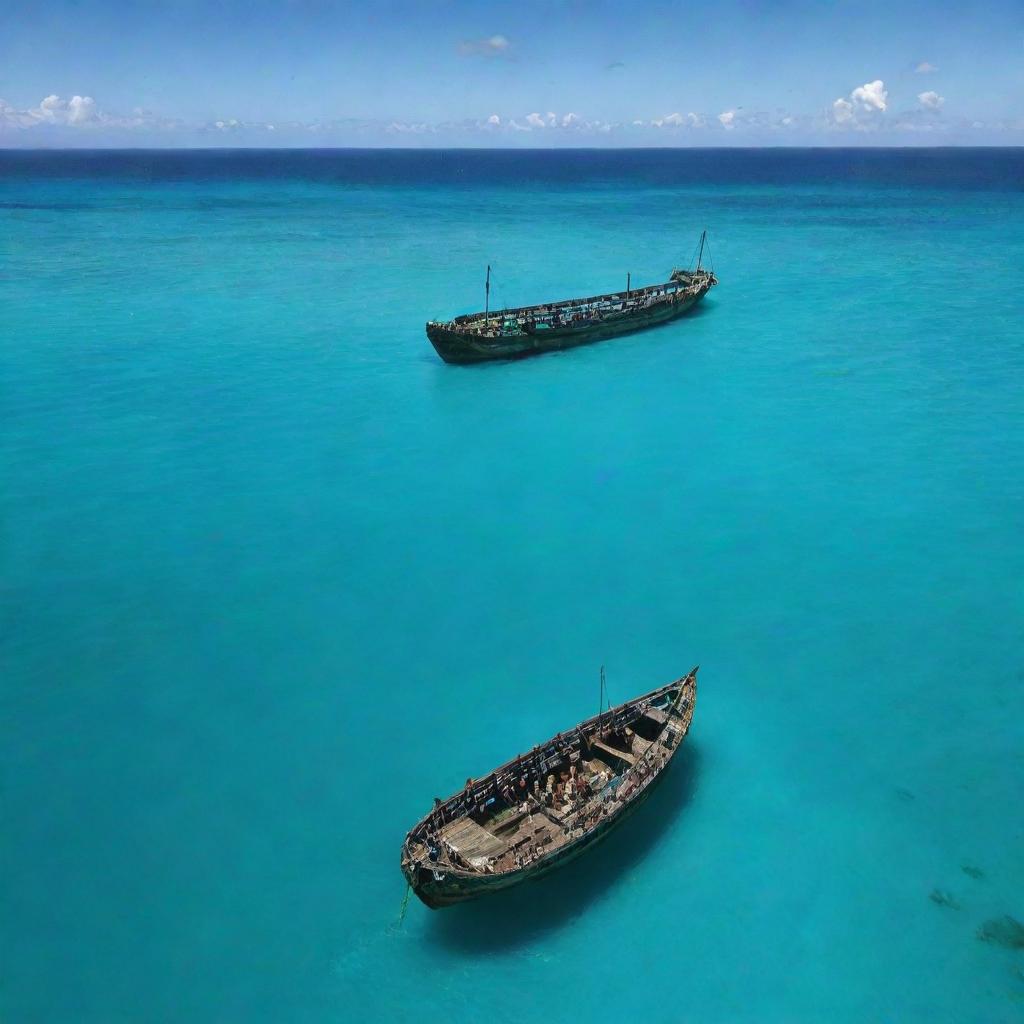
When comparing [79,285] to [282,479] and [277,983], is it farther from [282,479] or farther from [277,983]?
[277,983]

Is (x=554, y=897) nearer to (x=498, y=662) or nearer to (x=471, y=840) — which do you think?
(x=471, y=840)

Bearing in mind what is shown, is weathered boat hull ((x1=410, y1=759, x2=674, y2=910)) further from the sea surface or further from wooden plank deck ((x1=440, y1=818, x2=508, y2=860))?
the sea surface

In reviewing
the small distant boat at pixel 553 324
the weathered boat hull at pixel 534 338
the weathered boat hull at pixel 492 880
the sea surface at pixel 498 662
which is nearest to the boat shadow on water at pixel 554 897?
the sea surface at pixel 498 662

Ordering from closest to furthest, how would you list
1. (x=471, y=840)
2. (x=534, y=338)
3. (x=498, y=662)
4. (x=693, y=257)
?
(x=471, y=840)
(x=498, y=662)
(x=534, y=338)
(x=693, y=257)

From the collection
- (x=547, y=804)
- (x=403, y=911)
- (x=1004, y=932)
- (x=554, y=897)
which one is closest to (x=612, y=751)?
(x=547, y=804)

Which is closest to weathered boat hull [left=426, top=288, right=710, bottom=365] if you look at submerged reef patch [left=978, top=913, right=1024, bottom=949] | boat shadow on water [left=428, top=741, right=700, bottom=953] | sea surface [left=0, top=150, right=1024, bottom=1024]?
sea surface [left=0, top=150, right=1024, bottom=1024]

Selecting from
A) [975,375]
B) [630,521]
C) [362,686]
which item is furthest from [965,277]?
[362,686]
